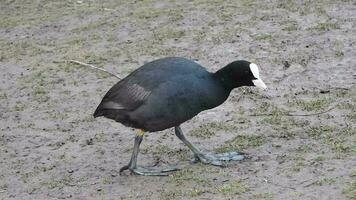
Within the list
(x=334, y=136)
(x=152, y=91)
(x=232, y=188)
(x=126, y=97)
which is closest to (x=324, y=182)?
(x=232, y=188)

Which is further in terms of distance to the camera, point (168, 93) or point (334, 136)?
point (334, 136)

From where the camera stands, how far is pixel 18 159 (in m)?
5.34

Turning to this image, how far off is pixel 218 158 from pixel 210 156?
0.06 metres

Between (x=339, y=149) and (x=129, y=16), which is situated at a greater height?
(x=339, y=149)

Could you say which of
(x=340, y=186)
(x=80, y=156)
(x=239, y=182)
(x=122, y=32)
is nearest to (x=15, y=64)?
(x=122, y=32)

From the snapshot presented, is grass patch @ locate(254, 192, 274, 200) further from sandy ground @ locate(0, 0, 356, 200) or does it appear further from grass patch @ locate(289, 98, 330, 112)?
grass patch @ locate(289, 98, 330, 112)

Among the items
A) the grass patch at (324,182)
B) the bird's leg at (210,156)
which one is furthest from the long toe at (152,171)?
the grass patch at (324,182)

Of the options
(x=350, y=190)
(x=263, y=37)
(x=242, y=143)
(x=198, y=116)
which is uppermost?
(x=350, y=190)

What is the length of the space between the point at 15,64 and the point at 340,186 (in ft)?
14.3

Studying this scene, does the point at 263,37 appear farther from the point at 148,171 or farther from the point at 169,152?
the point at 148,171

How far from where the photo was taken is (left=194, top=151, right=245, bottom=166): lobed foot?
4969mm

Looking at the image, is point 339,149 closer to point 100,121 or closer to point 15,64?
point 100,121

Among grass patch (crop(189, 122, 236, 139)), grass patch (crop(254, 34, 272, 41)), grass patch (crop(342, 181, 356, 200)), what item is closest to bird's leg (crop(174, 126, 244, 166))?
grass patch (crop(189, 122, 236, 139))

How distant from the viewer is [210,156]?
198 inches
